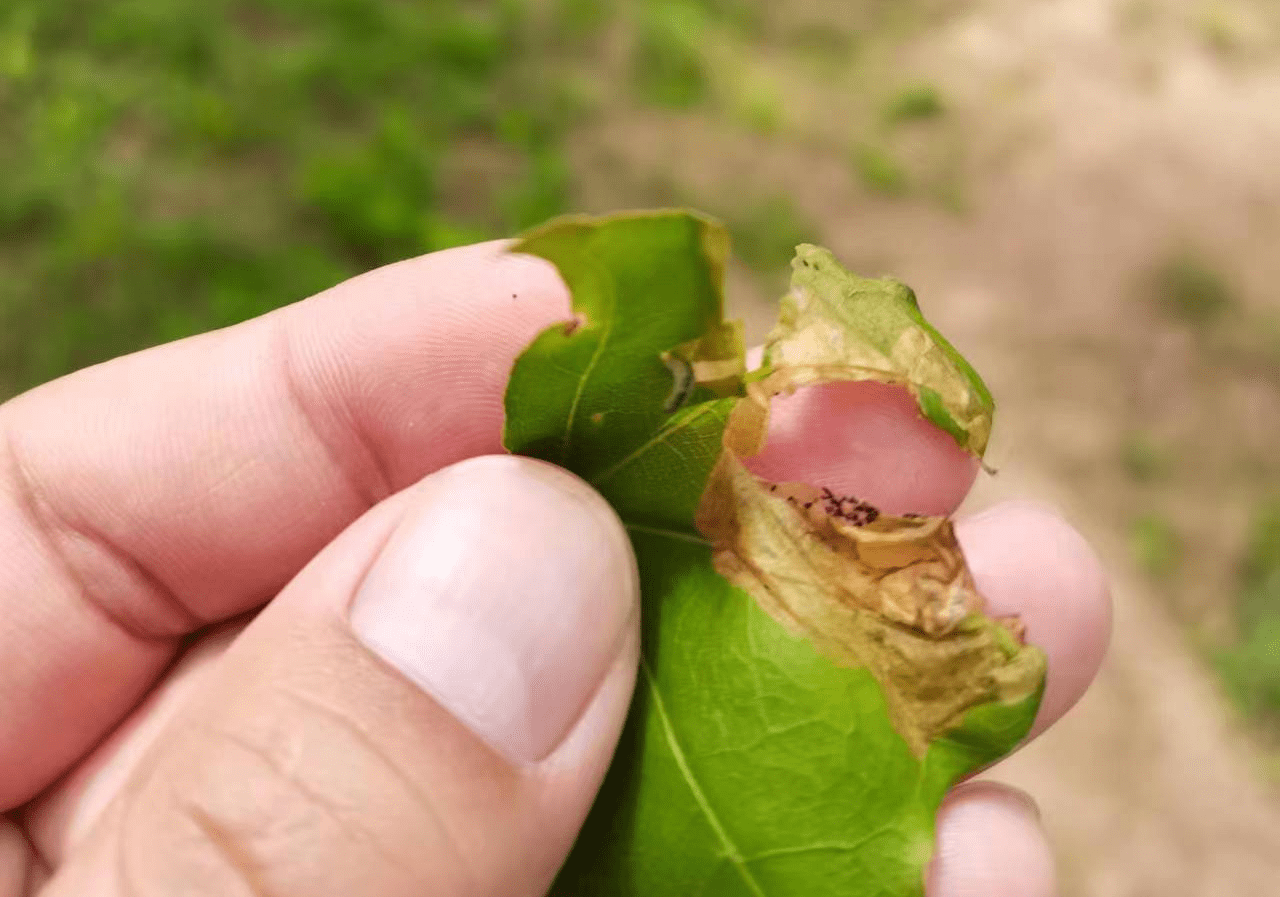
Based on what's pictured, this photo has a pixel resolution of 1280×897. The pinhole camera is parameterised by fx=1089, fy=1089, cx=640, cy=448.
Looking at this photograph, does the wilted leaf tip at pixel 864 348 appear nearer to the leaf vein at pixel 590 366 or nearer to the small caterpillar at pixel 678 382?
the small caterpillar at pixel 678 382

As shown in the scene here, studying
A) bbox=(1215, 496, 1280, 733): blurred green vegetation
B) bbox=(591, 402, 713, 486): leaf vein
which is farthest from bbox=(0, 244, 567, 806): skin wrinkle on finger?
bbox=(1215, 496, 1280, 733): blurred green vegetation

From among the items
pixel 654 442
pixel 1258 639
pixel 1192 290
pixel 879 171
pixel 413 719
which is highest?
pixel 654 442

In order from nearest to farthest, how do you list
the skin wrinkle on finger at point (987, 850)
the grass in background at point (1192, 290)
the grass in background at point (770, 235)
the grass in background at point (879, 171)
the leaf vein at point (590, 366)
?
the leaf vein at point (590, 366), the skin wrinkle on finger at point (987, 850), the grass in background at point (770, 235), the grass in background at point (1192, 290), the grass in background at point (879, 171)

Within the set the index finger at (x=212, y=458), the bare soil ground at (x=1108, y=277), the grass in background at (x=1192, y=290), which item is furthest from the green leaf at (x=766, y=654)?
the grass in background at (x=1192, y=290)

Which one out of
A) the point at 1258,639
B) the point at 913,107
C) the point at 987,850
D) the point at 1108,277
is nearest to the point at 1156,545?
the point at 1258,639

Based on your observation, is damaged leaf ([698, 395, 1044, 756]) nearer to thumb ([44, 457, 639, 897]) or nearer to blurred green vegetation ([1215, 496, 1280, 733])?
thumb ([44, 457, 639, 897])

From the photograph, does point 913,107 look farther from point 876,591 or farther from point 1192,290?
point 876,591

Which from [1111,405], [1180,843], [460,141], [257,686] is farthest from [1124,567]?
[257,686]
